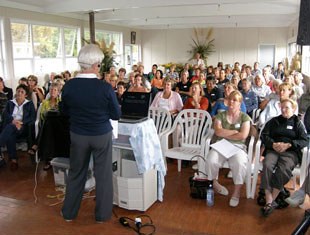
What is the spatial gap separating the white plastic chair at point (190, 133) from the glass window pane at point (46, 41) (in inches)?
203

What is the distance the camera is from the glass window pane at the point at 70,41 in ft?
29.7

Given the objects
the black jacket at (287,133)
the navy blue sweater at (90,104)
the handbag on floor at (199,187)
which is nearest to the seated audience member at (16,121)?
the navy blue sweater at (90,104)

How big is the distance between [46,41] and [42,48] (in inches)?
9.8

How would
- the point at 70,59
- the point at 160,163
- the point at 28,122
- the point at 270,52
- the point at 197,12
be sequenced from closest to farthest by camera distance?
the point at 160,163, the point at 28,122, the point at 197,12, the point at 70,59, the point at 270,52

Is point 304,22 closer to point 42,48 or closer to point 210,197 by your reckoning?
point 210,197

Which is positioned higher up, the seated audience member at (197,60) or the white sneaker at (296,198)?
the seated audience member at (197,60)

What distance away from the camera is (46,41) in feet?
27.1

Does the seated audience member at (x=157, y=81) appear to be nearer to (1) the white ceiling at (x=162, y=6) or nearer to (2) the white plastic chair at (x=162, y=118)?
(1) the white ceiling at (x=162, y=6)

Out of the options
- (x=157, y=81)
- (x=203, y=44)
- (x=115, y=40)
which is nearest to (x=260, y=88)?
(x=157, y=81)

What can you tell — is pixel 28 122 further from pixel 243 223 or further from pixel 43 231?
pixel 243 223

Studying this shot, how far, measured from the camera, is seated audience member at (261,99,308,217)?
2982 millimetres

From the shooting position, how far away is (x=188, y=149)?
3.80 meters

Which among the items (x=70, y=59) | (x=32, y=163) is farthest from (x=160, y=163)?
(x=70, y=59)

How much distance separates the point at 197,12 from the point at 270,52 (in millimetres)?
6254
